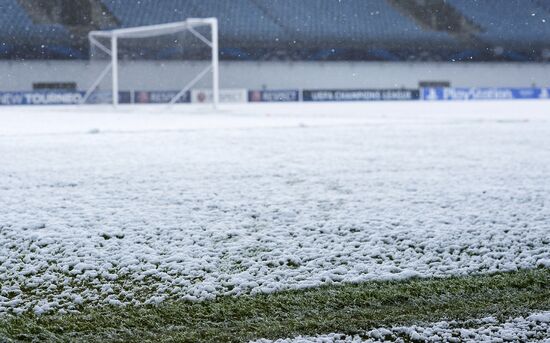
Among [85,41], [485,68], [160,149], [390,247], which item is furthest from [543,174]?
[485,68]

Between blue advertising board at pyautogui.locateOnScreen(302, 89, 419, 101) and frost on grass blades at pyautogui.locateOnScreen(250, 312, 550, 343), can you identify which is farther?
blue advertising board at pyautogui.locateOnScreen(302, 89, 419, 101)

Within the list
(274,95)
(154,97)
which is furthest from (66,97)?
(274,95)

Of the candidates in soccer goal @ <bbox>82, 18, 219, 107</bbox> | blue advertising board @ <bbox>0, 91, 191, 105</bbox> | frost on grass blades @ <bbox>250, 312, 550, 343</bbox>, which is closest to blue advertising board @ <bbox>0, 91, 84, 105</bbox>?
blue advertising board @ <bbox>0, 91, 191, 105</bbox>

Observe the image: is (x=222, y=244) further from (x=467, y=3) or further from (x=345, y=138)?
(x=467, y=3)

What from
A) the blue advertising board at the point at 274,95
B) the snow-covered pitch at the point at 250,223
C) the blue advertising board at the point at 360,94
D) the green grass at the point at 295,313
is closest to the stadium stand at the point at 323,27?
the blue advertising board at the point at 274,95

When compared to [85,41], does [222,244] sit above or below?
below

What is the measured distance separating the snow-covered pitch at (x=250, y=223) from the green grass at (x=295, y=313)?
60 millimetres

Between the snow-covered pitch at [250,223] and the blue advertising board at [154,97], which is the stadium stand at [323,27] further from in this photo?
the snow-covered pitch at [250,223]

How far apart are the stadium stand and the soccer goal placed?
1356mm

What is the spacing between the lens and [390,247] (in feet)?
4.89

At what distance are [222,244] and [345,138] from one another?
161 inches

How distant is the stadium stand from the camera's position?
19.6 meters

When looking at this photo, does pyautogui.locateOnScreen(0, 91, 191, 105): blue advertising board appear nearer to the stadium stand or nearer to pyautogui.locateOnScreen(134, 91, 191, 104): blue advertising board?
pyautogui.locateOnScreen(134, 91, 191, 104): blue advertising board

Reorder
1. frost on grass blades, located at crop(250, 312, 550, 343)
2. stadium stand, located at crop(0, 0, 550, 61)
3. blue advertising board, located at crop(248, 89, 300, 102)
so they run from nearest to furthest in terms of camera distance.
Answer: frost on grass blades, located at crop(250, 312, 550, 343) → stadium stand, located at crop(0, 0, 550, 61) → blue advertising board, located at crop(248, 89, 300, 102)
